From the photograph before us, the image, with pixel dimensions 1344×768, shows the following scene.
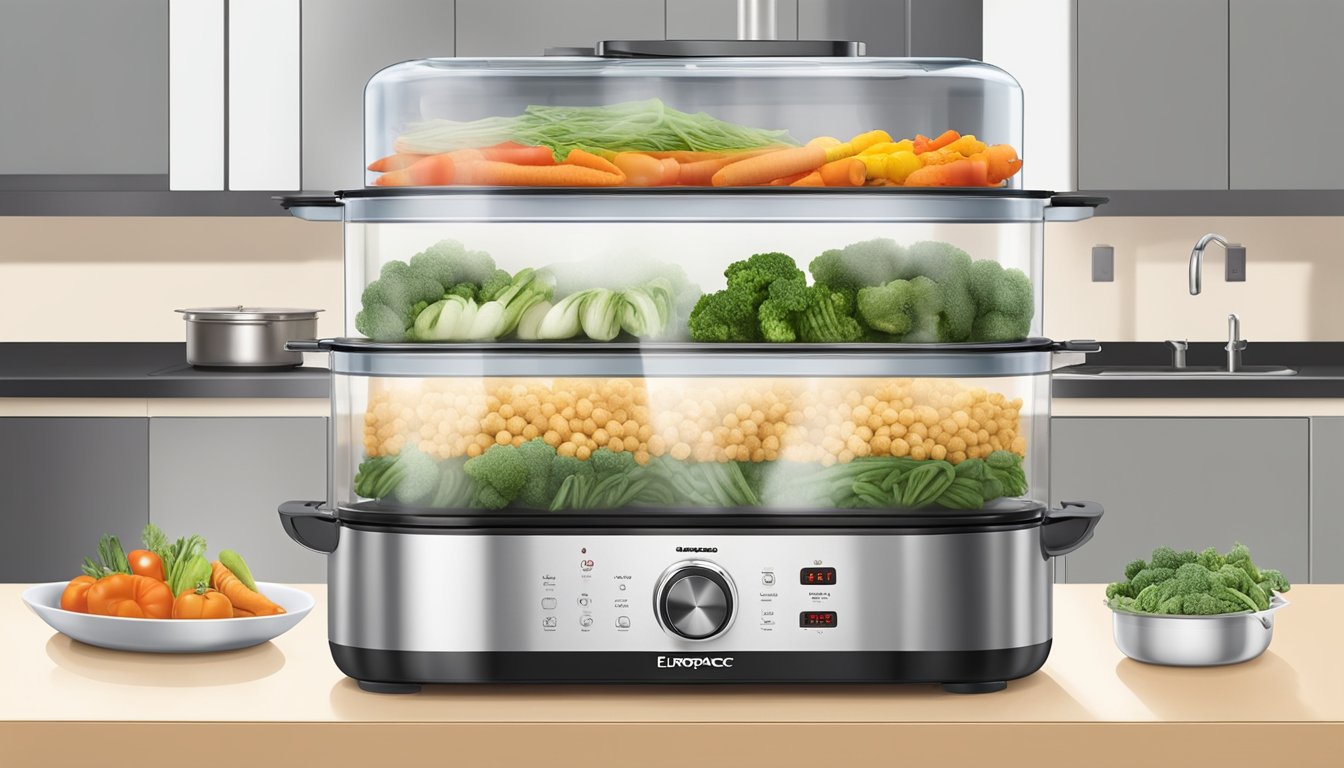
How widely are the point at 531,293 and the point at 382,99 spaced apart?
0.28 metres

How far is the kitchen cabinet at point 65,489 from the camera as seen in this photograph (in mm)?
3779

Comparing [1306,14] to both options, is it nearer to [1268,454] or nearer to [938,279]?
[1268,454]

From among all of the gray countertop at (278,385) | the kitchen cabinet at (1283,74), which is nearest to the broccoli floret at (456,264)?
the gray countertop at (278,385)

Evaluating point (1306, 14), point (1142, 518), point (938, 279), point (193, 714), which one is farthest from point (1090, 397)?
point (193, 714)

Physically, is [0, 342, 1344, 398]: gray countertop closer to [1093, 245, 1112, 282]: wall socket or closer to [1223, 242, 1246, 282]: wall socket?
[1223, 242, 1246, 282]: wall socket

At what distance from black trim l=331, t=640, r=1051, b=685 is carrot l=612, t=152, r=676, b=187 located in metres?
0.43

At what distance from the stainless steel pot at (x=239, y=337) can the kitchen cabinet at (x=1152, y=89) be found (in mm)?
2307

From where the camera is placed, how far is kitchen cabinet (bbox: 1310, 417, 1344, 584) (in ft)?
12.3

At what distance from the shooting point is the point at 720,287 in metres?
1.33

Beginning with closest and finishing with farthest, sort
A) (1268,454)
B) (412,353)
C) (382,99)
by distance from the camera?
(412,353) < (382,99) < (1268,454)

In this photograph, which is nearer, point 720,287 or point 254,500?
point 720,287

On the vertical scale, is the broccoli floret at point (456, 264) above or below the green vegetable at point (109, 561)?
above

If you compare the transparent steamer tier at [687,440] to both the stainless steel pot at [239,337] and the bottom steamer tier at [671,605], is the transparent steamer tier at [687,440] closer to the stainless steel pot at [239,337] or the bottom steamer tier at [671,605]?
the bottom steamer tier at [671,605]

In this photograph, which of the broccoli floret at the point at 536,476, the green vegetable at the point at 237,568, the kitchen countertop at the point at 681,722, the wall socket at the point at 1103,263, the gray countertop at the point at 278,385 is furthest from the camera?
the wall socket at the point at 1103,263
